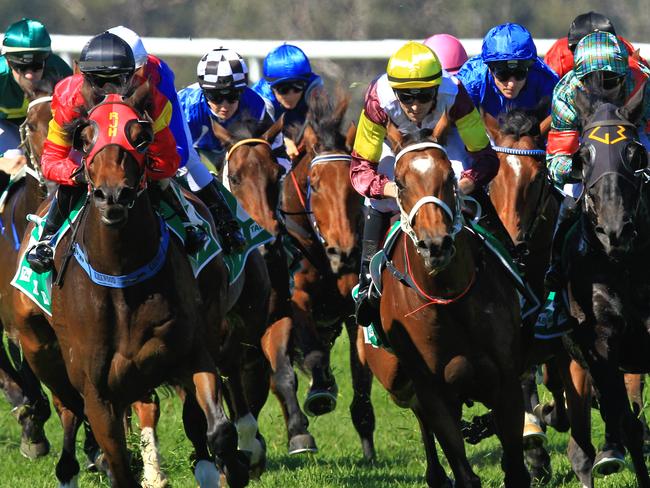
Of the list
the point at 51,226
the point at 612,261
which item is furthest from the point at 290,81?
the point at 612,261

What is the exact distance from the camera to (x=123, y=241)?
21.8 ft

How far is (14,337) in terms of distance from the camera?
888 centimetres

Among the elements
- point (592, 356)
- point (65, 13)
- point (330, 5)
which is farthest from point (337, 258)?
point (65, 13)

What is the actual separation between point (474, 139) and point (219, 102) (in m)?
3.21

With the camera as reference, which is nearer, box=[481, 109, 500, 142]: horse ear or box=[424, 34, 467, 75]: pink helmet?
box=[481, 109, 500, 142]: horse ear

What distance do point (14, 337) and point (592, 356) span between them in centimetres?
352

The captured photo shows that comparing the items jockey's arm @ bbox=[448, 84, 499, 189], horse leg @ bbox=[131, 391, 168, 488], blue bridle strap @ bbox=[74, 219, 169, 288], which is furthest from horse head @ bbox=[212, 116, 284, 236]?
blue bridle strap @ bbox=[74, 219, 169, 288]

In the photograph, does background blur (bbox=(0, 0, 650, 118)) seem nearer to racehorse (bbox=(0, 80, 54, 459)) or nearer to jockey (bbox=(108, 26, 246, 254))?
racehorse (bbox=(0, 80, 54, 459))

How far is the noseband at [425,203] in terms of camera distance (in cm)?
630

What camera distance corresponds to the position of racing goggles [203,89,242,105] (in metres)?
9.99

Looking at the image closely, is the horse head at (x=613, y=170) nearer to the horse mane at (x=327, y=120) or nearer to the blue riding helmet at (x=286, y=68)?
the horse mane at (x=327, y=120)

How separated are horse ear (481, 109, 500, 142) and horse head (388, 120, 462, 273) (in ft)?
5.72

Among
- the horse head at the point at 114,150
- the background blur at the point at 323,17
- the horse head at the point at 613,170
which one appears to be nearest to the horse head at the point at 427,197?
the horse head at the point at 613,170

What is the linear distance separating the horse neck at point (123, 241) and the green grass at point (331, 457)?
2234mm
